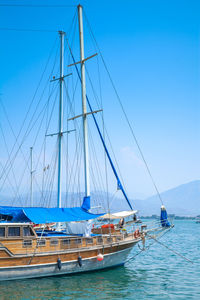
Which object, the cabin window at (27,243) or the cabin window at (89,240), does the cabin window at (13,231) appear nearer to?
the cabin window at (27,243)

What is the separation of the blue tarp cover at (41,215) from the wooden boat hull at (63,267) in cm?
287

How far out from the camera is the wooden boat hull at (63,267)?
1742 centimetres

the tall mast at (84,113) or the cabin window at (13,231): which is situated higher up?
the tall mast at (84,113)

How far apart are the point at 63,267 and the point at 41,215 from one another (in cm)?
383

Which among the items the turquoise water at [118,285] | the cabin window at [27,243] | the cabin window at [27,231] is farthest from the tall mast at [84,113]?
the turquoise water at [118,285]

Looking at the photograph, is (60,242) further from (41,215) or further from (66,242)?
(41,215)

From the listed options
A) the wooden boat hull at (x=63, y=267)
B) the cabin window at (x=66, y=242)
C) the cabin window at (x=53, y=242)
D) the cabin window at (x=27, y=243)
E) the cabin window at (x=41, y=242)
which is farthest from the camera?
the cabin window at (x=66, y=242)

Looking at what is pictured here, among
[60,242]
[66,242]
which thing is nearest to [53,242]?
[60,242]

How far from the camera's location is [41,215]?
18844 millimetres

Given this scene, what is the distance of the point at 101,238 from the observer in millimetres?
21141

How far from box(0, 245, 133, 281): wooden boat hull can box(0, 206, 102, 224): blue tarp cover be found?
2.87m

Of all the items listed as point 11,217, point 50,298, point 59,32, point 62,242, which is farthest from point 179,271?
point 59,32

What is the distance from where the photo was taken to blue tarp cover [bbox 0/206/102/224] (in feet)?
60.8

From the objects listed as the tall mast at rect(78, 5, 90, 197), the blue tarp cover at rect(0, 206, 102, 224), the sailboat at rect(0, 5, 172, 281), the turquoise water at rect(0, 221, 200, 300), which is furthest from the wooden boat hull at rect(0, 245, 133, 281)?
the tall mast at rect(78, 5, 90, 197)
